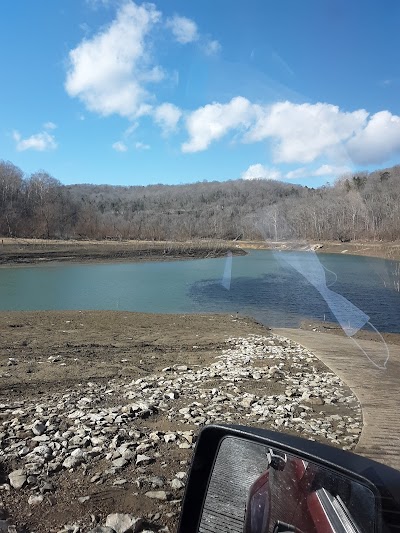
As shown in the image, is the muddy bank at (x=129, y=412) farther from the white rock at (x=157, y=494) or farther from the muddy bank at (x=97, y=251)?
the muddy bank at (x=97, y=251)

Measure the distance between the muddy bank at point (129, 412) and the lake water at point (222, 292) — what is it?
4.64 metres

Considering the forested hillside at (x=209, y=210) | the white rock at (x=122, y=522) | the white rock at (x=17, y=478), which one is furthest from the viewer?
the forested hillside at (x=209, y=210)

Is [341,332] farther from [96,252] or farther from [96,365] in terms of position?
[96,252]

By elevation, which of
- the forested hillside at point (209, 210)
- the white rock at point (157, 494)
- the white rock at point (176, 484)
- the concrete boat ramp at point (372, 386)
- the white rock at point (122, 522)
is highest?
the forested hillside at point (209, 210)

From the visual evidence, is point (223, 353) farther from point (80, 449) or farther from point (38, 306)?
point (38, 306)

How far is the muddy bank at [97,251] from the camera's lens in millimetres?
46938

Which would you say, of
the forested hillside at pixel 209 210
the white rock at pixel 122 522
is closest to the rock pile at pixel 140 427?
the white rock at pixel 122 522

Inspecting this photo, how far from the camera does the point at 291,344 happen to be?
442 inches

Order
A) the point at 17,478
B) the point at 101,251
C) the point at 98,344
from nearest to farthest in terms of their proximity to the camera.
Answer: the point at 17,478 < the point at 98,344 < the point at 101,251

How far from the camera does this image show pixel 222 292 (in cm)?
2684

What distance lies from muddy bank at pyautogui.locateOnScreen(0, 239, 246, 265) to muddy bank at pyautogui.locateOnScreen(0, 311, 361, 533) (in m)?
31.3

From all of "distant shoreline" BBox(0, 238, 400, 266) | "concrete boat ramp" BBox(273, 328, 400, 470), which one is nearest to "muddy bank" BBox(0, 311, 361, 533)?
"concrete boat ramp" BBox(273, 328, 400, 470)

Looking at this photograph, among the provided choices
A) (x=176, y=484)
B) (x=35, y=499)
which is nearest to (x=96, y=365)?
(x=176, y=484)

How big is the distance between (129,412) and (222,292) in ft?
70.9
